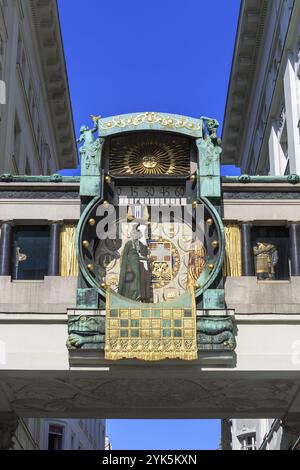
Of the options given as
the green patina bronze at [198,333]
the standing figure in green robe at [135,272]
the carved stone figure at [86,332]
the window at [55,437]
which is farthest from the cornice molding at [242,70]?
the carved stone figure at [86,332]

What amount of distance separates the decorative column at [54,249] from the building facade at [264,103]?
11.0 metres

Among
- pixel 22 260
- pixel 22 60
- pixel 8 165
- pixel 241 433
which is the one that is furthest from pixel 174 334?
pixel 241 433

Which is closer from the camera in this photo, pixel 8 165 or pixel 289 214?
pixel 289 214

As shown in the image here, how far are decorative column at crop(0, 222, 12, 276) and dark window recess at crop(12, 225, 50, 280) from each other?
232mm

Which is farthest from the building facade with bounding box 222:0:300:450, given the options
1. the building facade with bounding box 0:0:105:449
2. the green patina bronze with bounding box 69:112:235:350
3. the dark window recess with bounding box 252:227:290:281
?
the building facade with bounding box 0:0:105:449

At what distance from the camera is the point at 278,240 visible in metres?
24.9

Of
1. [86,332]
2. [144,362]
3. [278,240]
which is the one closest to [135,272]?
[86,332]

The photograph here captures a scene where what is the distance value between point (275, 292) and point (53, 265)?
6071mm

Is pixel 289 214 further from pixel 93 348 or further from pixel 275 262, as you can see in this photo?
pixel 93 348

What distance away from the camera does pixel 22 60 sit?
133 ft

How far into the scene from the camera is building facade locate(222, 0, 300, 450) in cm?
3728

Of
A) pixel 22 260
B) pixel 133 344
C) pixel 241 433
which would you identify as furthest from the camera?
pixel 241 433

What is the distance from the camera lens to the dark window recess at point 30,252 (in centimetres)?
2452

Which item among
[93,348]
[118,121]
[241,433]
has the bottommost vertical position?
[241,433]
